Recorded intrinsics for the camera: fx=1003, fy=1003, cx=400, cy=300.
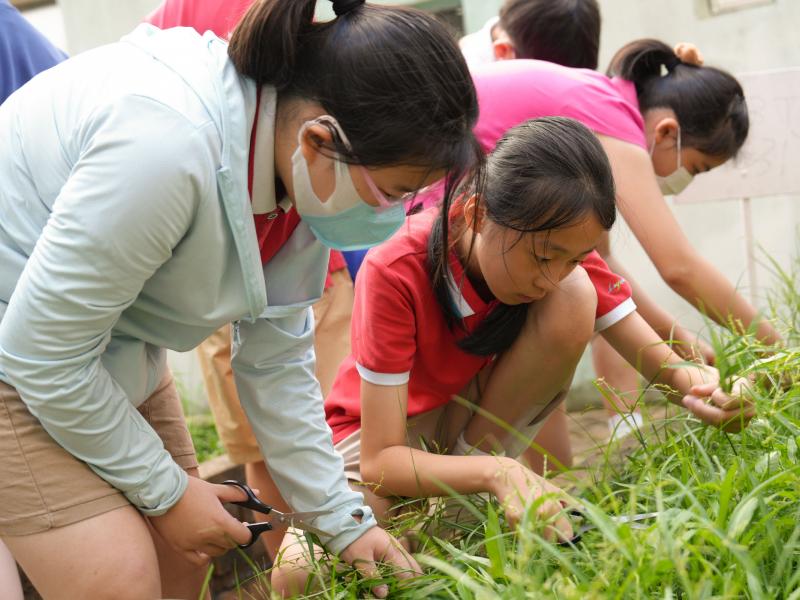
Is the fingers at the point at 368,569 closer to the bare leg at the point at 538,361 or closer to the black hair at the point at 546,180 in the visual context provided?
the bare leg at the point at 538,361

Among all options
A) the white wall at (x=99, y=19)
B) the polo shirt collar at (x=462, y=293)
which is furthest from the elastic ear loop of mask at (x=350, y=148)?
the white wall at (x=99, y=19)

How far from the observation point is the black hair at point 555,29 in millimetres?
2877

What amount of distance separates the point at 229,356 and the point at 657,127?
1400 millimetres

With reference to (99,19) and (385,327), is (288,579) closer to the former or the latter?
(385,327)

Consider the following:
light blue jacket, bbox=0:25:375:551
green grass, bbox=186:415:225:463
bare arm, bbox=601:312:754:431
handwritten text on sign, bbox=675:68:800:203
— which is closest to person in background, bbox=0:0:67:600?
light blue jacket, bbox=0:25:375:551

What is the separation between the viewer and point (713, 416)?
1958 mm

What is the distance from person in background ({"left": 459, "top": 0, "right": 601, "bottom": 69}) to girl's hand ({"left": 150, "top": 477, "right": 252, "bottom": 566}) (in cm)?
171

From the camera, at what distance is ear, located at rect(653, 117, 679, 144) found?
2.76 meters

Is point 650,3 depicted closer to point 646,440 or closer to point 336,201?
point 646,440

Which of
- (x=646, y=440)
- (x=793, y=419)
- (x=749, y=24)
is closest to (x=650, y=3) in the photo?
(x=749, y=24)

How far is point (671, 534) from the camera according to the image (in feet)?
4.65

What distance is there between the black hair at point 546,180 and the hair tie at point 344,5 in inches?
18.7

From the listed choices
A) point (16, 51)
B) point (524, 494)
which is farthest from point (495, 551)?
point (16, 51)

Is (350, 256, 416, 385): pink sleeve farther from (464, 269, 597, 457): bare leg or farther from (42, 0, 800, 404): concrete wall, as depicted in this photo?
(42, 0, 800, 404): concrete wall
